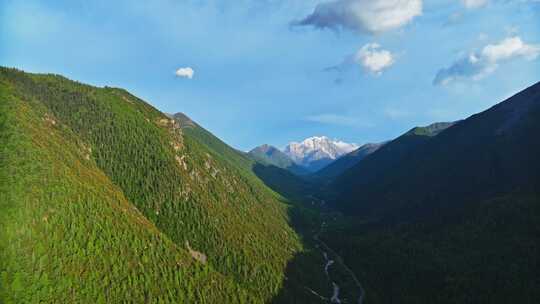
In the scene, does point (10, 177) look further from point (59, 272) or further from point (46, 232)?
point (59, 272)

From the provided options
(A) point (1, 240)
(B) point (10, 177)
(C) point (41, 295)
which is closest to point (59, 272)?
(C) point (41, 295)

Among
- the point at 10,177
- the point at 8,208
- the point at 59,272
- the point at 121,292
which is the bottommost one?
the point at 121,292

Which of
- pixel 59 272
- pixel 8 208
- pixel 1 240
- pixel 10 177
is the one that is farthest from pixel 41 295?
pixel 10 177

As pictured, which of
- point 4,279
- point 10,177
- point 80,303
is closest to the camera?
point 4,279

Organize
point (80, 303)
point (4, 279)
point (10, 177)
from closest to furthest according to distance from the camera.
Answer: point (4, 279), point (80, 303), point (10, 177)

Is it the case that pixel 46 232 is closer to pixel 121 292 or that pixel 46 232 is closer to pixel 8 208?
pixel 8 208

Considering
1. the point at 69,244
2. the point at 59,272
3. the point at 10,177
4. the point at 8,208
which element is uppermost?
the point at 10,177

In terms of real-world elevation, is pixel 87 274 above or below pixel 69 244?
below

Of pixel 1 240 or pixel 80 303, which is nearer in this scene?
pixel 1 240

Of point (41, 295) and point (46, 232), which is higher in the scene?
point (46, 232)
